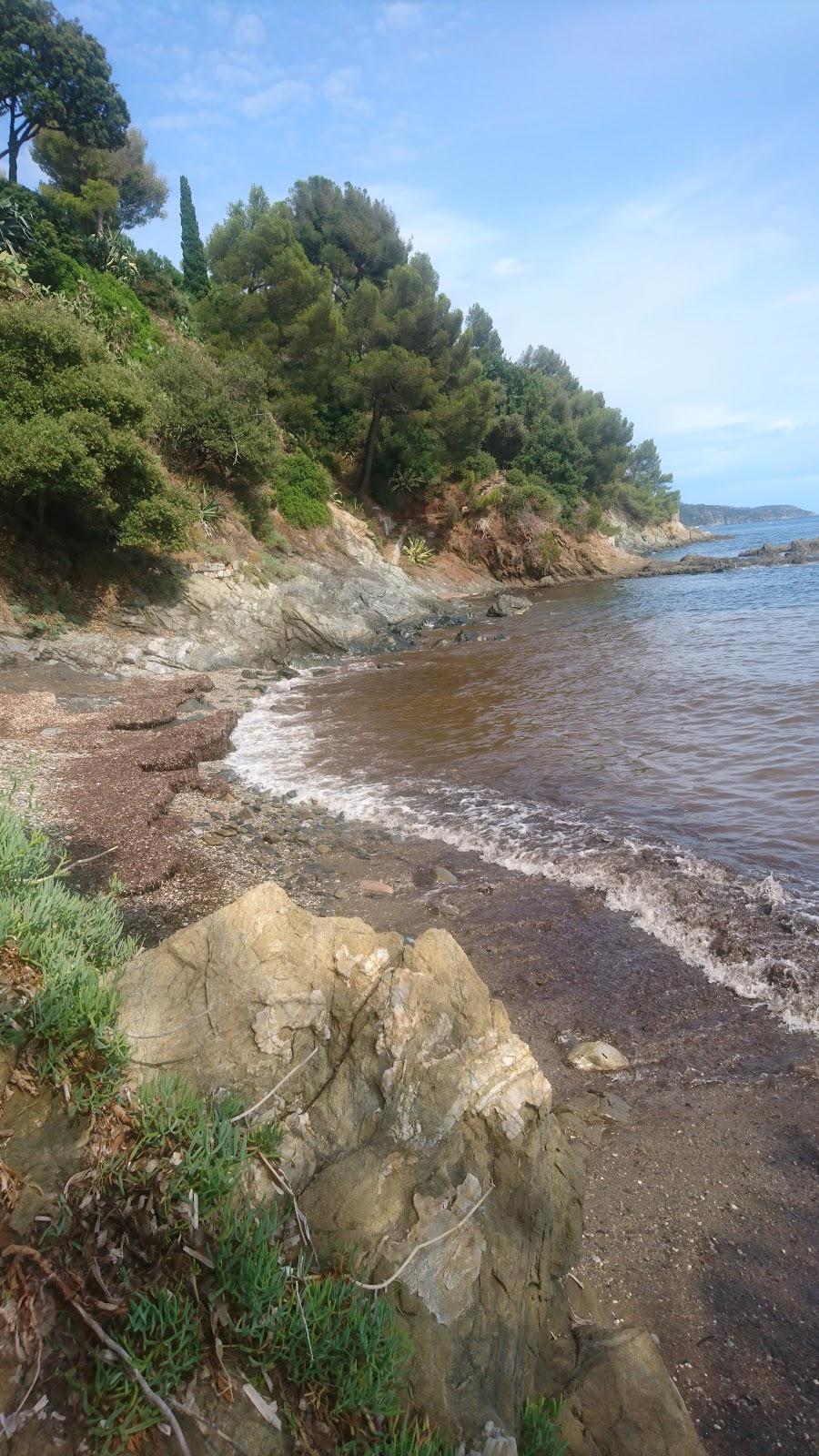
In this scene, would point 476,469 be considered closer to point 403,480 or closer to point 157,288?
point 403,480

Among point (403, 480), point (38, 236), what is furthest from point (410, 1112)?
point (403, 480)

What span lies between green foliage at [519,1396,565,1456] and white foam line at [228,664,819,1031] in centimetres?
341

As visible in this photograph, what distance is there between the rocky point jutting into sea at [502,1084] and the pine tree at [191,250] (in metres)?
46.0

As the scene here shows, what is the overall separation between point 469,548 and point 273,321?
614 inches

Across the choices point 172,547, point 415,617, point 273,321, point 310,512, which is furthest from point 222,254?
point 172,547

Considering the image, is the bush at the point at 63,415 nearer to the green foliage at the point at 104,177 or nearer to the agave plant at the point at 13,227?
the agave plant at the point at 13,227

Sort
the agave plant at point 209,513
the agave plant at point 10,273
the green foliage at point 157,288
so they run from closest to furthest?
the agave plant at point 10,273 < the agave plant at point 209,513 < the green foliage at point 157,288

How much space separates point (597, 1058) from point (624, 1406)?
228 cm

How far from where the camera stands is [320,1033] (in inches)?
112

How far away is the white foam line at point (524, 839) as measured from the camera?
17.6 feet

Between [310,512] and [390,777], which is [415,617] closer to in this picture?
[310,512]

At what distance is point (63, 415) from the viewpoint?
50.4 ft

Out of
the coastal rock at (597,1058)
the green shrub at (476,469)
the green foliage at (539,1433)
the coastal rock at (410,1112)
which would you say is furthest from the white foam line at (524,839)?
the green shrub at (476,469)

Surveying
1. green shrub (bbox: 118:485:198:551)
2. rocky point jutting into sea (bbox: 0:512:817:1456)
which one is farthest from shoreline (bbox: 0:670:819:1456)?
green shrub (bbox: 118:485:198:551)
